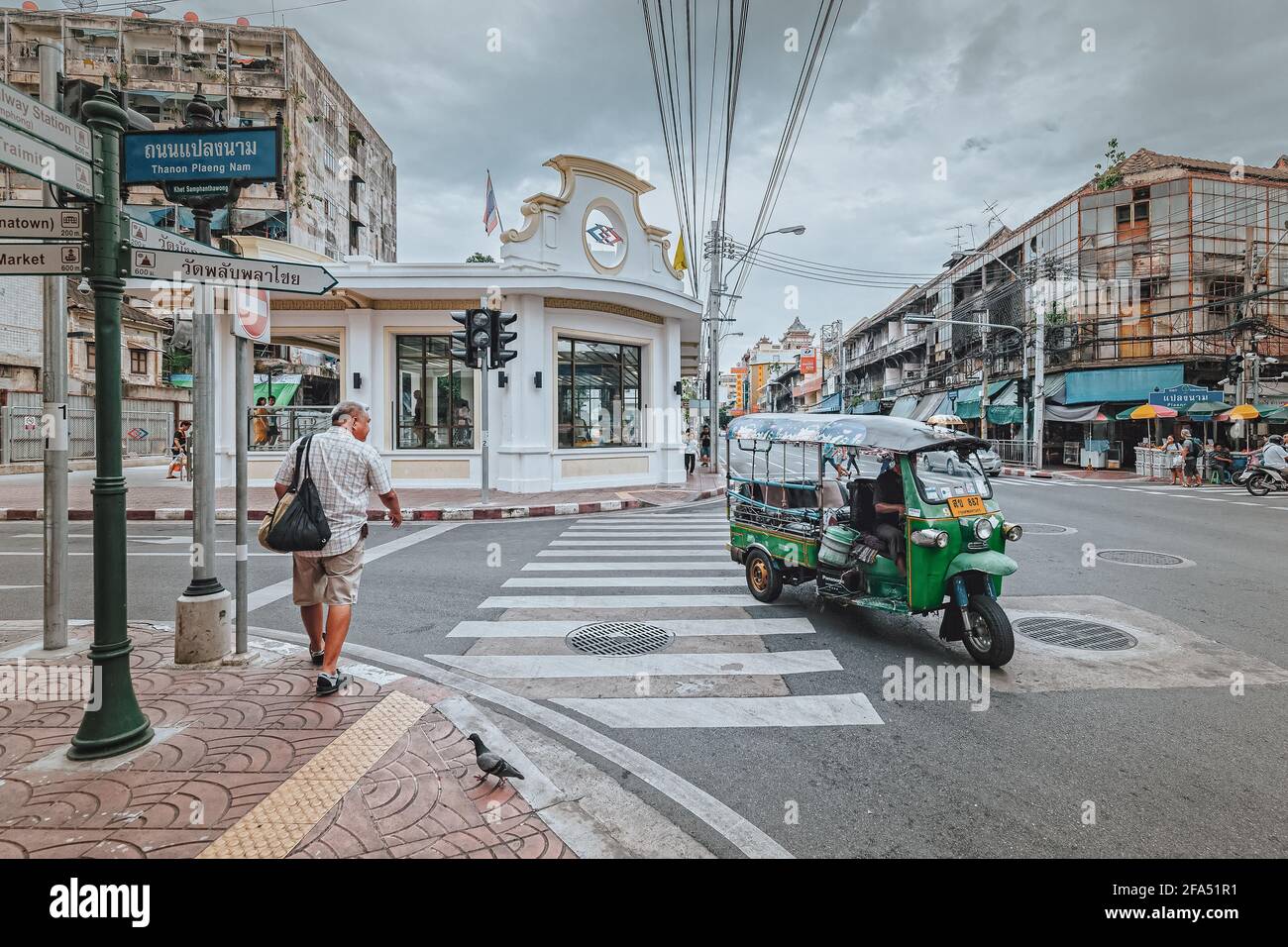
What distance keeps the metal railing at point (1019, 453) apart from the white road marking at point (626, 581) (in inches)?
1018

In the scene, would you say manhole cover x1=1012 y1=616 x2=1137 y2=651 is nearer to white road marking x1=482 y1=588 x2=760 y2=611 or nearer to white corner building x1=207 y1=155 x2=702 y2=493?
white road marking x1=482 y1=588 x2=760 y2=611

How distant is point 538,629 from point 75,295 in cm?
3225

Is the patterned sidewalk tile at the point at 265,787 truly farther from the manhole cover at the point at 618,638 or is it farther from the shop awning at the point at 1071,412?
the shop awning at the point at 1071,412

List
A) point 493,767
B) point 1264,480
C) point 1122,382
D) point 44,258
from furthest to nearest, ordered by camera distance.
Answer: point 1122,382, point 1264,480, point 44,258, point 493,767

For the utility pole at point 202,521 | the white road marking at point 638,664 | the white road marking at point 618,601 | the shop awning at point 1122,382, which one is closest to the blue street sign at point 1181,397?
the shop awning at point 1122,382

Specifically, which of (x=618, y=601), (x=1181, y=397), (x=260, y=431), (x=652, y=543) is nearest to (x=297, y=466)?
(x=618, y=601)

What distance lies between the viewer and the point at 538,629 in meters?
5.80

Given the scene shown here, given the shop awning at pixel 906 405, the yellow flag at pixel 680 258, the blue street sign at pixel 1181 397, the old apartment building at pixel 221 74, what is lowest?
the blue street sign at pixel 1181 397

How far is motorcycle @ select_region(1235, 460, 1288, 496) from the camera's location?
18.0 metres

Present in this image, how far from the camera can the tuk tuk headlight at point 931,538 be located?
4.93m

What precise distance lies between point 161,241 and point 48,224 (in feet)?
2.49

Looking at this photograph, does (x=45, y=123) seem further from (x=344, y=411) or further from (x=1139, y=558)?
(x=1139, y=558)

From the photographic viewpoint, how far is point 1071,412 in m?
30.1
